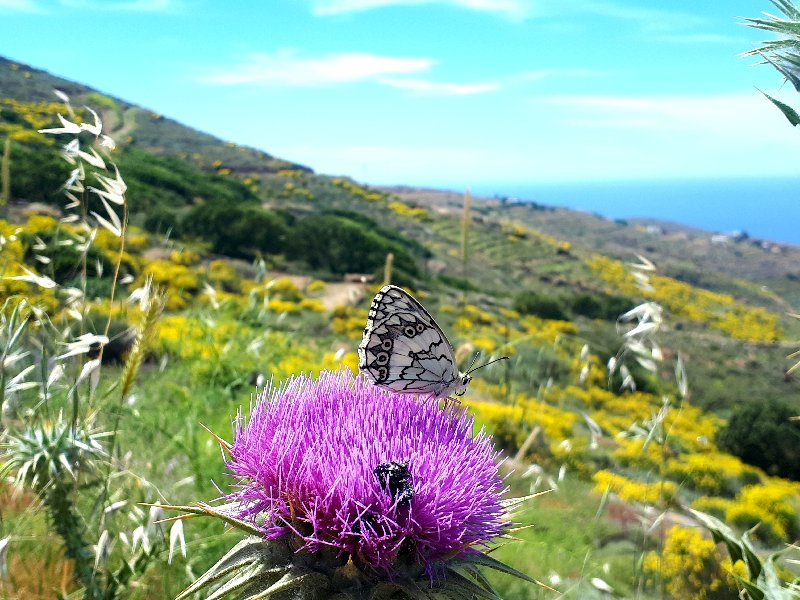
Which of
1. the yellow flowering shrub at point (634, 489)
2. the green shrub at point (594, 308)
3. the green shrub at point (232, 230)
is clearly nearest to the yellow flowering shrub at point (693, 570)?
the yellow flowering shrub at point (634, 489)

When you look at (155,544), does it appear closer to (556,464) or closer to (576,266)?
(556,464)

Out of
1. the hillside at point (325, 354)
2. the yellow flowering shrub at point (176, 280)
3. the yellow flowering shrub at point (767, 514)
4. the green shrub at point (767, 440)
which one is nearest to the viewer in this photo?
the hillside at point (325, 354)

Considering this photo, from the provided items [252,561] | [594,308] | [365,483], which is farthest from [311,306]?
[594,308]

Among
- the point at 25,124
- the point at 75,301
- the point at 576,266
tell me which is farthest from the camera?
the point at 576,266

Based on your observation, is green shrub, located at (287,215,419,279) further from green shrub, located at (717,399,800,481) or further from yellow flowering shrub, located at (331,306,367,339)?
green shrub, located at (717,399,800,481)

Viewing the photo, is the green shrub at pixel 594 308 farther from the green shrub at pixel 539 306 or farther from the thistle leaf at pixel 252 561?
the thistle leaf at pixel 252 561

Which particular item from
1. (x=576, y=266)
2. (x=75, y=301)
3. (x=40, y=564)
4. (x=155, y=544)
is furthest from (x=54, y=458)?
(x=576, y=266)
